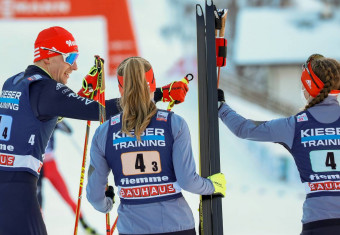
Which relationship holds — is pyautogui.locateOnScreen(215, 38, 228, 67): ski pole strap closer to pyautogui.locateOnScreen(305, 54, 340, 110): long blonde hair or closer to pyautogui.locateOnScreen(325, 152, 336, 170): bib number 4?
pyautogui.locateOnScreen(305, 54, 340, 110): long blonde hair

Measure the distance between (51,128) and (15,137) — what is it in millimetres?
180

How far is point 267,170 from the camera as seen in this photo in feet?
27.1

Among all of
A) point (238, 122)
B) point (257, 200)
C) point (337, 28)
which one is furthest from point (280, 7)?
point (238, 122)

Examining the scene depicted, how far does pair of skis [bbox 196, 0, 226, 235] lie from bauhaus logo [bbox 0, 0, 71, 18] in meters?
5.93

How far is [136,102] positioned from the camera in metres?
2.41

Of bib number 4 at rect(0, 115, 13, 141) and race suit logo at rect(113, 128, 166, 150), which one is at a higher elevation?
bib number 4 at rect(0, 115, 13, 141)

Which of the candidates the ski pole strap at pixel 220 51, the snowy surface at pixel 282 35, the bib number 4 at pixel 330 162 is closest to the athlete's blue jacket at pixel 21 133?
the ski pole strap at pixel 220 51

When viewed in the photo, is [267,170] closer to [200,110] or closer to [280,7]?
[280,7]

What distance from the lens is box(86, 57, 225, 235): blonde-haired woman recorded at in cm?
239

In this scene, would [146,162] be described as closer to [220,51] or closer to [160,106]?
[220,51]

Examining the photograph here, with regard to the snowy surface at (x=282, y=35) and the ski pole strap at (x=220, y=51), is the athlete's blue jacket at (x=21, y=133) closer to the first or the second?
the ski pole strap at (x=220, y=51)

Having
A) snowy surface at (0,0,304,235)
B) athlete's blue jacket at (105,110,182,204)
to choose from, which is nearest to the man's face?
athlete's blue jacket at (105,110,182,204)

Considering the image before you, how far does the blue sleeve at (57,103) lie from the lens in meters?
2.76

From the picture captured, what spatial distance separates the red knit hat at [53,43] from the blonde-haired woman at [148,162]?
63 centimetres
